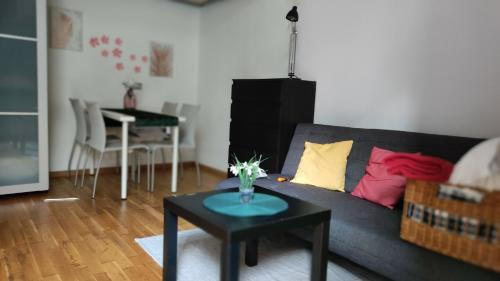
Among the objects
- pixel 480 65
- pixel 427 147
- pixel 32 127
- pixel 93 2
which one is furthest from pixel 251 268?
pixel 93 2

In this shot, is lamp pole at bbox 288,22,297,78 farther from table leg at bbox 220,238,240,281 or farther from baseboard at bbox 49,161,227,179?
table leg at bbox 220,238,240,281

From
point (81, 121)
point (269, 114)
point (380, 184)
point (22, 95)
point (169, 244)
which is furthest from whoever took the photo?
point (81, 121)

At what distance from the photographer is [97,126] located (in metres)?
3.21

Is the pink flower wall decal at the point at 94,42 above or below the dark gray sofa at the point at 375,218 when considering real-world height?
above

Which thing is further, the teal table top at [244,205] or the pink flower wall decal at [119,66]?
the pink flower wall decal at [119,66]

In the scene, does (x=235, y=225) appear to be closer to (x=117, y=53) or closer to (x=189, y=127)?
(x=189, y=127)

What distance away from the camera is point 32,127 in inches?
123

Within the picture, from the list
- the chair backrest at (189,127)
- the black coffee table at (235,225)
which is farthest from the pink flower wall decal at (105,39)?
the black coffee table at (235,225)

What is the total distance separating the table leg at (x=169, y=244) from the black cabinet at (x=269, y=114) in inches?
50.1

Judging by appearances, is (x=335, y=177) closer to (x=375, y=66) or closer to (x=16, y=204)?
(x=375, y=66)

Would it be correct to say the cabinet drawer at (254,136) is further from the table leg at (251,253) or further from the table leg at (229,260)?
the table leg at (229,260)

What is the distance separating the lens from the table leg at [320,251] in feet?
5.24

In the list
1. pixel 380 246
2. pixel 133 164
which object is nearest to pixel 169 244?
pixel 380 246

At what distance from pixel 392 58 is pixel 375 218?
1276mm
